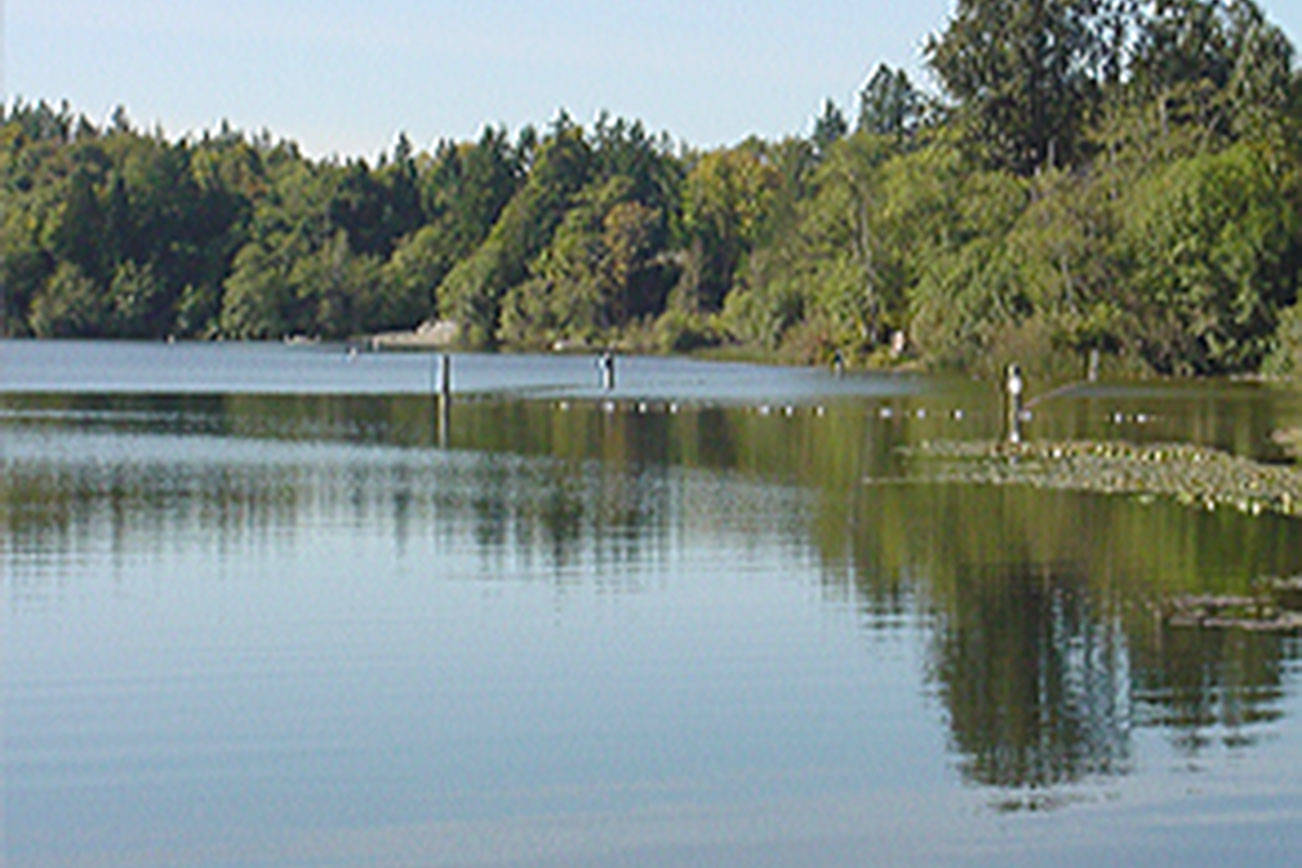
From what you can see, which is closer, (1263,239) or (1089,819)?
(1089,819)

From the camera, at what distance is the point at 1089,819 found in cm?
1234

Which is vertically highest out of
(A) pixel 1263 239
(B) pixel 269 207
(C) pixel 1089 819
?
(B) pixel 269 207

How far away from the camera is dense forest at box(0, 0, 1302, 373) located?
259 ft

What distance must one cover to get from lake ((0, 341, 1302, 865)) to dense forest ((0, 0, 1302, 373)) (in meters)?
43.2

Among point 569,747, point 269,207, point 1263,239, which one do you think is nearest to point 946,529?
point 569,747

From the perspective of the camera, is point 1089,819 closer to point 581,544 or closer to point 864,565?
point 864,565

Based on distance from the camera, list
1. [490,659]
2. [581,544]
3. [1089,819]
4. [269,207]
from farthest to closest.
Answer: [269,207] → [581,544] → [490,659] → [1089,819]

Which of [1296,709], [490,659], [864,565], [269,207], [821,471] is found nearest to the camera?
[1296,709]

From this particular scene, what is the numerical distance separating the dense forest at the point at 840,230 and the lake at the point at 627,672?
43.2 meters

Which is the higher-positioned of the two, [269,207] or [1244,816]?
[269,207]

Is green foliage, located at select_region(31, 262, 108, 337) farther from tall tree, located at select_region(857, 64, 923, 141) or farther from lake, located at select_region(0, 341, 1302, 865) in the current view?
lake, located at select_region(0, 341, 1302, 865)

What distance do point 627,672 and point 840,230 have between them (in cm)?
9376

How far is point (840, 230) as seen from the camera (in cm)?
10931

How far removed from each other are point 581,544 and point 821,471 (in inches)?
452
